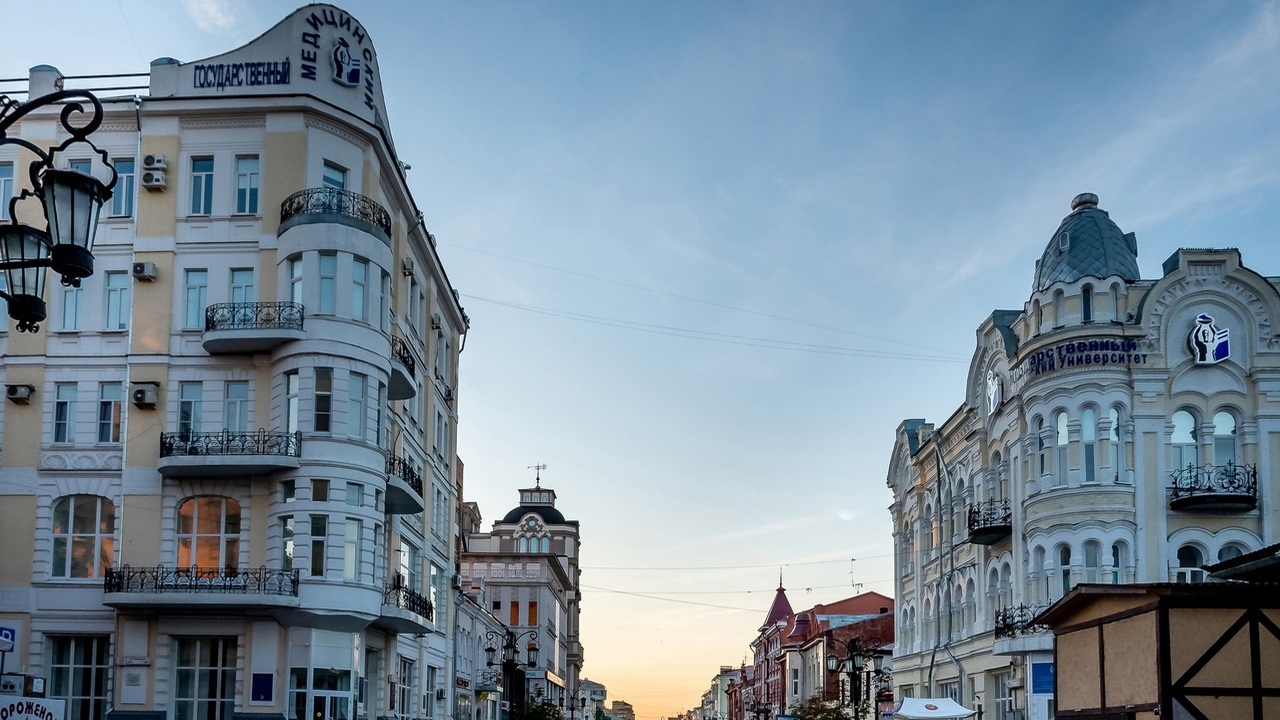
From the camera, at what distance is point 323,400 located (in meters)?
34.0

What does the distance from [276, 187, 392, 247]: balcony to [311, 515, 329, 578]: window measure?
7469 millimetres

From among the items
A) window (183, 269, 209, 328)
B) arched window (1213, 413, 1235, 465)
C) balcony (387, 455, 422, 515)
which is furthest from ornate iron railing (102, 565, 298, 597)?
arched window (1213, 413, 1235, 465)

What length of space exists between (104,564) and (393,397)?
29.2 ft

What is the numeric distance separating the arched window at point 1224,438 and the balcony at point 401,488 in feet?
76.0

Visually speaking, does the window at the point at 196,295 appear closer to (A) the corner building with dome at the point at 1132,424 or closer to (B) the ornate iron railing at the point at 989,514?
(A) the corner building with dome at the point at 1132,424

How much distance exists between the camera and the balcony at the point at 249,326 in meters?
33.7

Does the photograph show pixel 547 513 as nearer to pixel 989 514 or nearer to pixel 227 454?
pixel 989 514

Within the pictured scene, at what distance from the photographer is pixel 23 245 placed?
10.1 m

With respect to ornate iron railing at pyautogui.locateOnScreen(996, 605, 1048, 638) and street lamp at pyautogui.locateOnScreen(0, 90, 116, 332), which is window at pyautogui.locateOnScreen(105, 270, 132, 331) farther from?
street lamp at pyautogui.locateOnScreen(0, 90, 116, 332)

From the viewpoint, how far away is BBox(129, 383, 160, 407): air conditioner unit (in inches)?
1364

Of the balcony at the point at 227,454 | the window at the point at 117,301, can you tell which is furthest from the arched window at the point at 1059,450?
the window at the point at 117,301

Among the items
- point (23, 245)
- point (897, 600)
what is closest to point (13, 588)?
point (23, 245)

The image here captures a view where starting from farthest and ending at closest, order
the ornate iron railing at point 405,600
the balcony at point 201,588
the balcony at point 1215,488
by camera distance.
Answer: the balcony at point 1215,488 < the ornate iron railing at point 405,600 < the balcony at point 201,588

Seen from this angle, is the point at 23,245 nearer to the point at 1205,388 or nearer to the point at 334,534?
the point at 334,534
